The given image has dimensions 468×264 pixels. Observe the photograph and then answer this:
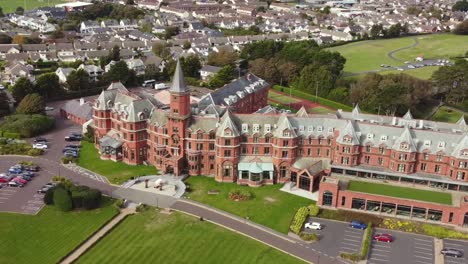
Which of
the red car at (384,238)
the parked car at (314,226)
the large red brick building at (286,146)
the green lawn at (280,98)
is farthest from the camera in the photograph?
the green lawn at (280,98)

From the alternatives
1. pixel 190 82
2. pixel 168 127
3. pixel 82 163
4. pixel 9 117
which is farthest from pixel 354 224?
pixel 190 82

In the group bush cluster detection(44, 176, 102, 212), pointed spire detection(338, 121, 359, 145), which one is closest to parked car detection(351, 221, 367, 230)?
pointed spire detection(338, 121, 359, 145)

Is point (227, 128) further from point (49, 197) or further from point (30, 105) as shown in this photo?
point (30, 105)

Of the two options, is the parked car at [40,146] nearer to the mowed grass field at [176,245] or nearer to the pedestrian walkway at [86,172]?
the pedestrian walkway at [86,172]

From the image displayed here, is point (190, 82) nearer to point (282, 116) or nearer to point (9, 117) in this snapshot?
point (9, 117)

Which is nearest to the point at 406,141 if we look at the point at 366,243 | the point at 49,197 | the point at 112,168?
the point at 366,243

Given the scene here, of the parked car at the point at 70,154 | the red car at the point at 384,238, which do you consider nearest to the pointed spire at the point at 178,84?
the parked car at the point at 70,154
